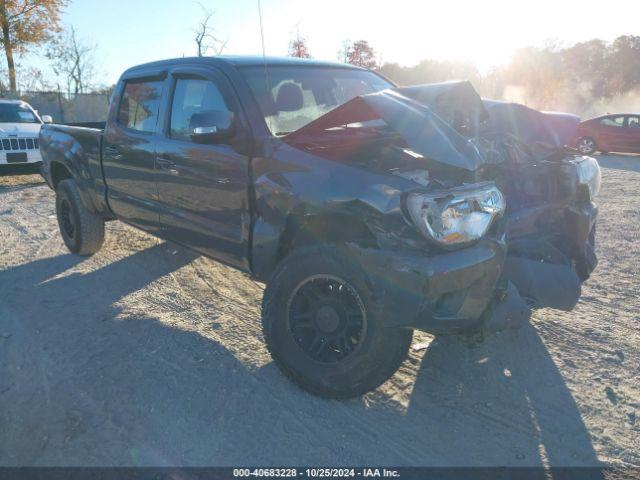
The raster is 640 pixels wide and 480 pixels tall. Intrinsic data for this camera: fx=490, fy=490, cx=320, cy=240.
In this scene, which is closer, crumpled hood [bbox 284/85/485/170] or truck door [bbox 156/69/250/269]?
crumpled hood [bbox 284/85/485/170]

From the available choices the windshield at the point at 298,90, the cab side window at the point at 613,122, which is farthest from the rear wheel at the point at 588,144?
the windshield at the point at 298,90

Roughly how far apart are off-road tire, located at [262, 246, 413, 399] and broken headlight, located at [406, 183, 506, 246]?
421mm

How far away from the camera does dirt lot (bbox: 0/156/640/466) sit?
7.93 feet

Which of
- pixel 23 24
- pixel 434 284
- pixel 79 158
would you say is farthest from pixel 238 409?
pixel 23 24

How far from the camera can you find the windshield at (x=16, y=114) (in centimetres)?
1061

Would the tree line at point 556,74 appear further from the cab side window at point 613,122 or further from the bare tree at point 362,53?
the cab side window at point 613,122

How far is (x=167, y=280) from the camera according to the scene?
4672 millimetres

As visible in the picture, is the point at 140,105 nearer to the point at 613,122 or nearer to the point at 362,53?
the point at 613,122

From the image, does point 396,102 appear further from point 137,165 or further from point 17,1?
point 17,1

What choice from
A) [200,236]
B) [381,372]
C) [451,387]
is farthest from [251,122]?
[451,387]

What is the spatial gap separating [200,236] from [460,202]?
201cm

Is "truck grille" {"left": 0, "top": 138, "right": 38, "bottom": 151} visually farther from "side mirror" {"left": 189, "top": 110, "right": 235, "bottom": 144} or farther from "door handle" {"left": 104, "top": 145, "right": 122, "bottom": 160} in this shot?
"side mirror" {"left": 189, "top": 110, "right": 235, "bottom": 144}

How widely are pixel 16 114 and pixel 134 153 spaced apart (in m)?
8.65

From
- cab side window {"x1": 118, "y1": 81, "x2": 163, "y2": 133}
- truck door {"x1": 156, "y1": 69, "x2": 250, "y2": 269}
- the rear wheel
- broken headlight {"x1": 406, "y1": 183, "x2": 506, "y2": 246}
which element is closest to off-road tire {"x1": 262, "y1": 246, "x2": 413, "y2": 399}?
broken headlight {"x1": 406, "y1": 183, "x2": 506, "y2": 246}
